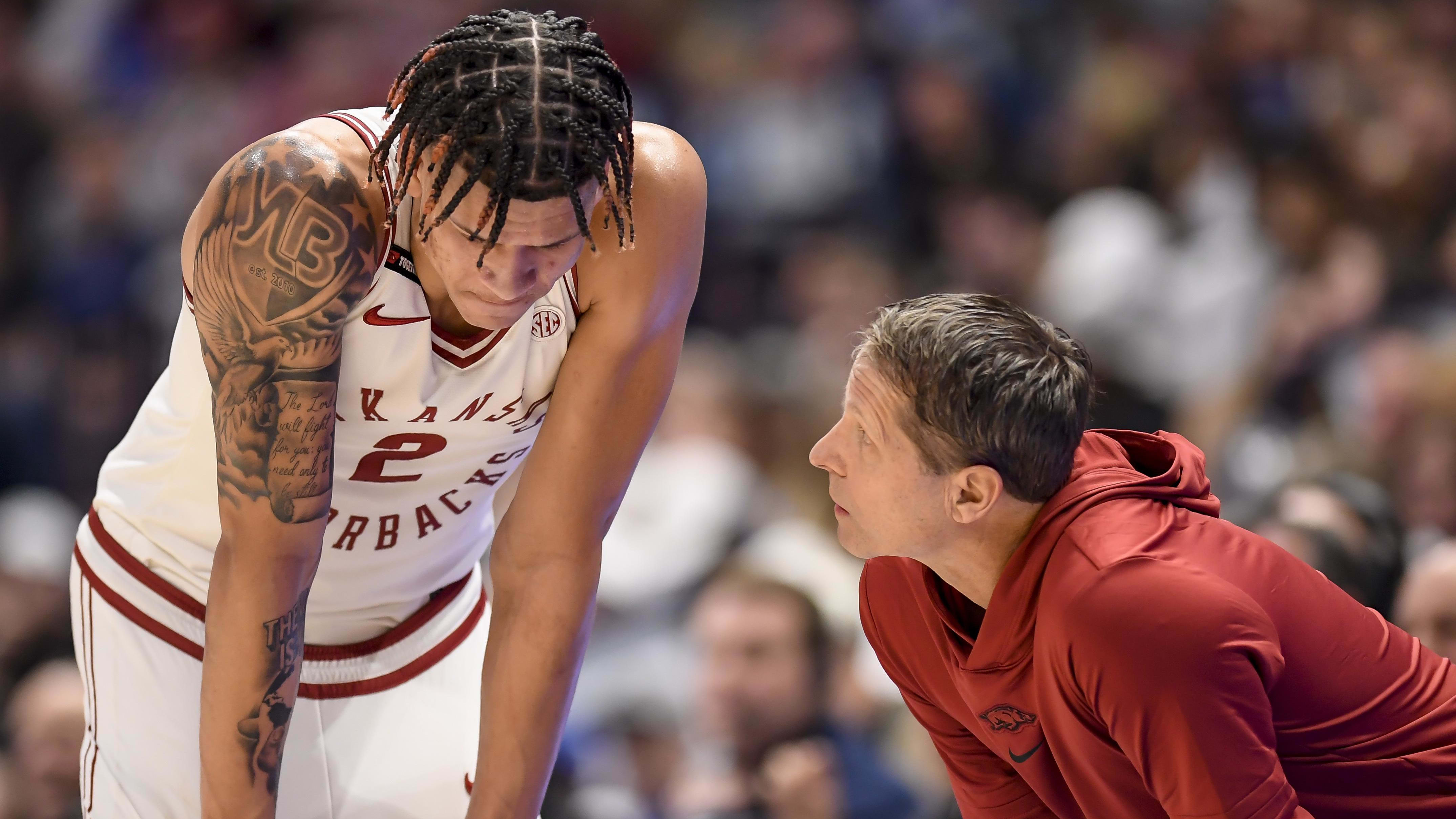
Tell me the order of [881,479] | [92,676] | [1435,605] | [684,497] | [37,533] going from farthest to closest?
[37,533]
[684,497]
[1435,605]
[92,676]
[881,479]

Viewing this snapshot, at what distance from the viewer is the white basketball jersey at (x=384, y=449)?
1794 mm

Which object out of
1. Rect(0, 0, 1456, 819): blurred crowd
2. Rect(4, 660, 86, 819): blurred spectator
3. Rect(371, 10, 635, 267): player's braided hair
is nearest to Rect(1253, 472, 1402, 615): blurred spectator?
Rect(0, 0, 1456, 819): blurred crowd

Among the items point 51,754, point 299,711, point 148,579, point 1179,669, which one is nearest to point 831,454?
point 1179,669

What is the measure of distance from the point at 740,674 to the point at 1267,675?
1.90m

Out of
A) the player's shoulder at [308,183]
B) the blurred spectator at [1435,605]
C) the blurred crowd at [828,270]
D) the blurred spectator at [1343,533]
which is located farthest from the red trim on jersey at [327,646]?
the blurred spectator at [1435,605]

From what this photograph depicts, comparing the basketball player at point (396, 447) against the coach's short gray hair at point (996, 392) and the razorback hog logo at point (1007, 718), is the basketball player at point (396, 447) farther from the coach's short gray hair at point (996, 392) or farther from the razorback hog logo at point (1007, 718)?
the razorback hog logo at point (1007, 718)

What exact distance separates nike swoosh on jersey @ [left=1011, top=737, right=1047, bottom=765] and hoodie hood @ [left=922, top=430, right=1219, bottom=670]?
133 mm

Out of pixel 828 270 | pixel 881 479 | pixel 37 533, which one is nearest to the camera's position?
pixel 881 479

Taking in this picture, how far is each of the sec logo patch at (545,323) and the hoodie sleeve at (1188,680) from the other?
0.77 meters

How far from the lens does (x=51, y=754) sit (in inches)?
130

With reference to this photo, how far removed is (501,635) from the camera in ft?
6.98

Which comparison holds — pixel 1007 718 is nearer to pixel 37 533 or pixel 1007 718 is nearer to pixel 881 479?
pixel 881 479

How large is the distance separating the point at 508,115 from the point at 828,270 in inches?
146

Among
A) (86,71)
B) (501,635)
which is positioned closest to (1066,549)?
(501,635)
